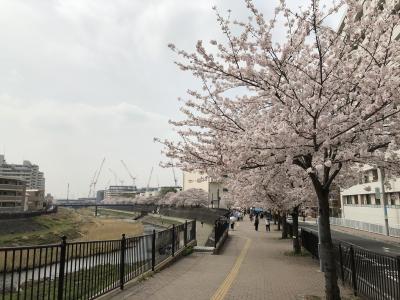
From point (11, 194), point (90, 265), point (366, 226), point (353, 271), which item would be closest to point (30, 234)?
point (366, 226)

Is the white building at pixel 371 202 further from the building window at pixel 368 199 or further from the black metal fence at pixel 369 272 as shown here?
the black metal fence at pixel 369 272

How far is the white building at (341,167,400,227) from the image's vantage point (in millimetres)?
40156

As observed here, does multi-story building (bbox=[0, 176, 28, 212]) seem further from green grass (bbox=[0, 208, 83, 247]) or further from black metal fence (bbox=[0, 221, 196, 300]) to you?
black metal fence (bbox=[0, 221, 196, 300])

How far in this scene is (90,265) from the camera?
8.80 metres

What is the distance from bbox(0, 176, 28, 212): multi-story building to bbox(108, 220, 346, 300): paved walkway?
315 ft

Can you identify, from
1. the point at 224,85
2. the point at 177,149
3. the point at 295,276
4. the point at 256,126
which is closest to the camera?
the point at 256,126

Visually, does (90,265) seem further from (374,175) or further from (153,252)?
(374,175)

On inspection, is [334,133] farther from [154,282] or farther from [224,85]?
[154,282]

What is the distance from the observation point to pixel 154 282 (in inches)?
449

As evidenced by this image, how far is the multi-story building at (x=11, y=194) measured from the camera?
3967 inches

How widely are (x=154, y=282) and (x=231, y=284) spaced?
2.35m

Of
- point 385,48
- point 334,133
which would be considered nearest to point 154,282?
point 334,133

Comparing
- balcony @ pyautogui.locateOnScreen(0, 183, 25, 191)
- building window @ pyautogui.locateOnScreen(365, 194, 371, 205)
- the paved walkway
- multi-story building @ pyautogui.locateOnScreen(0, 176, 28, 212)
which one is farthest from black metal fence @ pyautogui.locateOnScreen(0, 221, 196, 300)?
balcony @ pyautogui.locateOnScreen(0, 183, 25, 191)

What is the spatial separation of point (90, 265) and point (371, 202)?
47412 millimetres
